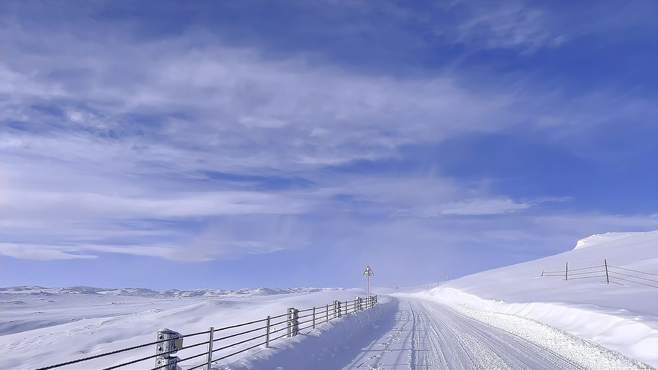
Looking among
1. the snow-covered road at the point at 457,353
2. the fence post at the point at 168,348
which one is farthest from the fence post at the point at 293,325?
the fence post at the point at 168,348

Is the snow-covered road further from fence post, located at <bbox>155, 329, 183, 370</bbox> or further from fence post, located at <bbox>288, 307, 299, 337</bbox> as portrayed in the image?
fence post, located at <bbox>155, 329, 183, 370</bbox>

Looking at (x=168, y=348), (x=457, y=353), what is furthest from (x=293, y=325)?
(x=168, y=348)

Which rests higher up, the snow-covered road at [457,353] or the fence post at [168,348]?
the fence post at [168,348]

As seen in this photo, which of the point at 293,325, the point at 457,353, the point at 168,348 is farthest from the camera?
the point at 293,325

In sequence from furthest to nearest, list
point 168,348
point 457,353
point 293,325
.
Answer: point 293,325 < point 457,353 < point 168,348

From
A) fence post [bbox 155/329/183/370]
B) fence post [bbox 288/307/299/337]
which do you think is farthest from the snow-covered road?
fence post [bbox 155/329/183/370]

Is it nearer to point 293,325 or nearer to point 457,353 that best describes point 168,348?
point 293,325

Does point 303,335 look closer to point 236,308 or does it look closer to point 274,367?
point 274,367

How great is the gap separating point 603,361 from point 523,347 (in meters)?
3.29

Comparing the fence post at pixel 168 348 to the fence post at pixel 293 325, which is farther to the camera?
the fence post at pixel 293 325

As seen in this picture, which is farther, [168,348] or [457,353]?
[457,353]

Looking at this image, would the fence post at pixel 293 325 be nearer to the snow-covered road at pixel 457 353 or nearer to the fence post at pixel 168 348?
the snow-covered road at pixel 457 353

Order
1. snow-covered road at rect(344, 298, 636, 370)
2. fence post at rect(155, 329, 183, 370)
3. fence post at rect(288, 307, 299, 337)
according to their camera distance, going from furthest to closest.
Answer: fence post at rect(288, 307, 299, 337) → snow-covered road at rect(344, 298, 636, 370) → fence post at rect(155, 329, 183, 370)

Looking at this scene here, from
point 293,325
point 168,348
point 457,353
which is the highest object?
point 168,348
